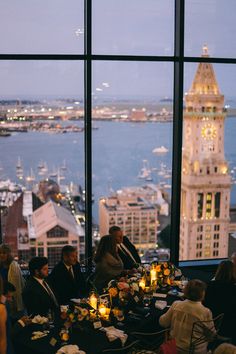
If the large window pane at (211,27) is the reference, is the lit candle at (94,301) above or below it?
below

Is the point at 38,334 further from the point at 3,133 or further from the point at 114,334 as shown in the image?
the point at 3,133

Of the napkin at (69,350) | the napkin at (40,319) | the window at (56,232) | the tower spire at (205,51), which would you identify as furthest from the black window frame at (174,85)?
the napkin at (69,350)

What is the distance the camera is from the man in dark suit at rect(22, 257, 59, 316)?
4.41 m

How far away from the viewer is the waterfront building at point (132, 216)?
640 cm

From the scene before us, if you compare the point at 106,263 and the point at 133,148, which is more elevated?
the point at 133,148

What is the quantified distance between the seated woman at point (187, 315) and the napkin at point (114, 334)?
37cm

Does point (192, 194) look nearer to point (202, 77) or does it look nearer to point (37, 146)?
point (202, 77)

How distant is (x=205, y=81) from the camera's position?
21.1ft

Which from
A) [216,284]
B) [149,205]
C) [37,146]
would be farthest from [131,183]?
[216,284]

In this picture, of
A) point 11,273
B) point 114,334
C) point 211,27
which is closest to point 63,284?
point 11,273

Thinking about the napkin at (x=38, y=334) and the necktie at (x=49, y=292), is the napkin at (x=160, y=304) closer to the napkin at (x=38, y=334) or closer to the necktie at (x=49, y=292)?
the necktie at (x=49, y=292)

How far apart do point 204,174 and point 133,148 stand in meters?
1.05

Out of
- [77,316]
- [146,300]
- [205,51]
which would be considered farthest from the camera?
[205,51]

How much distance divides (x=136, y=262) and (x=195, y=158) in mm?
1605
